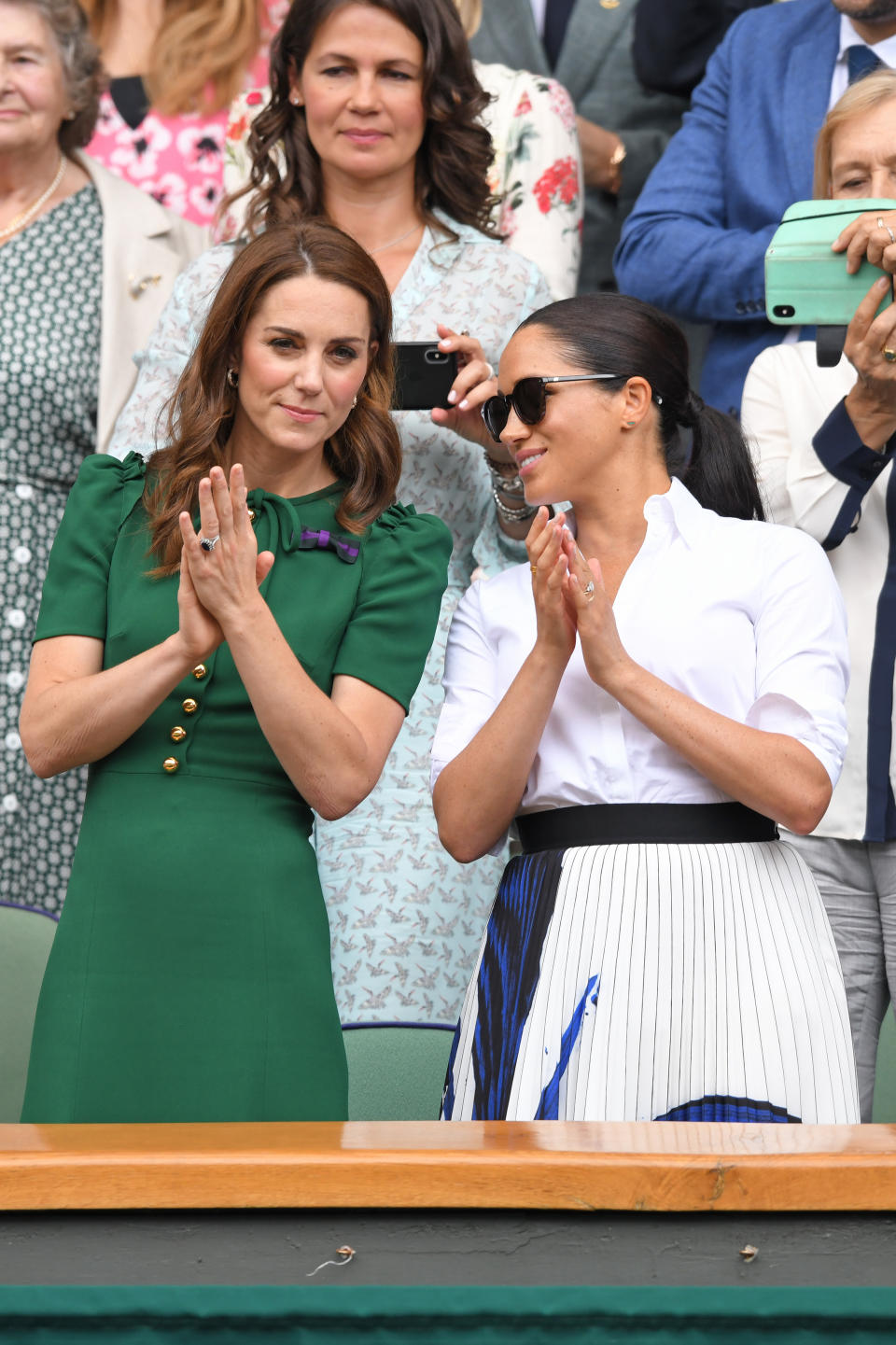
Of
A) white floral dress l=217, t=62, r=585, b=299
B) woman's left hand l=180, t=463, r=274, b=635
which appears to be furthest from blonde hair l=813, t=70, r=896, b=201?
woman's left hand l=180, t=463, r=274, b=635

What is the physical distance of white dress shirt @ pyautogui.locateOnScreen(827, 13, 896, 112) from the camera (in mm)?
3738

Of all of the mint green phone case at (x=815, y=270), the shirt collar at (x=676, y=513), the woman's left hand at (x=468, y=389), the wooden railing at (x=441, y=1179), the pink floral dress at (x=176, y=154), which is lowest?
the wooden railing at (x=441, y=1179)

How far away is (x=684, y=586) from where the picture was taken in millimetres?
2355

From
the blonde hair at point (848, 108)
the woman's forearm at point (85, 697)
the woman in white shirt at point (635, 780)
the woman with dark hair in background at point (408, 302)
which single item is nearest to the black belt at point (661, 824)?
the woman in white shirt at point (635, 780)

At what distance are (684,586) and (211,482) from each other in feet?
2.05

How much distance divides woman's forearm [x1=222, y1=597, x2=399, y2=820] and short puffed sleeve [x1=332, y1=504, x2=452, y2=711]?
13 cm

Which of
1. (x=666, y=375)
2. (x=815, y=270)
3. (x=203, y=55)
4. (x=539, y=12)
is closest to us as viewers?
(x=666, y=375)

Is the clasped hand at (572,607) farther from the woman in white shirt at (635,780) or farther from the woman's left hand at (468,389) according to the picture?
the woman's left hand at (468,389)

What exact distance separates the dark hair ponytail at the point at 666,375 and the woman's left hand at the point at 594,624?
0.39m

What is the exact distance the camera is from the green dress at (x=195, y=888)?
216 centimetres

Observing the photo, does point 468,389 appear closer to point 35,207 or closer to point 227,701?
point 227,701

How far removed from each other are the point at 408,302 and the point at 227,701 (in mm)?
1237

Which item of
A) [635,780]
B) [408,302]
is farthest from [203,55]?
[635,780]

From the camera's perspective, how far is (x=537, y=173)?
12.5 feet
